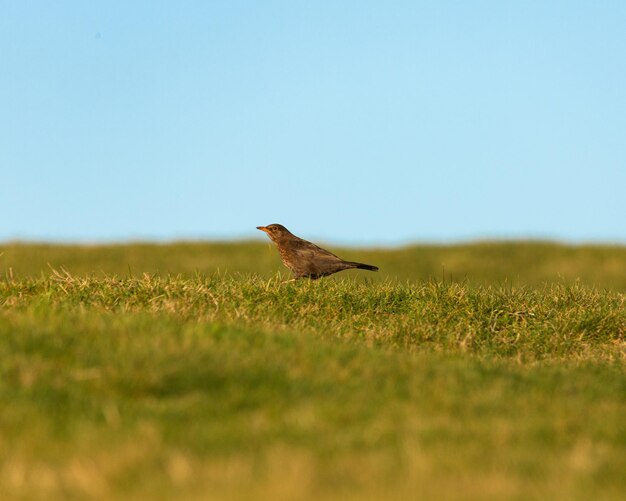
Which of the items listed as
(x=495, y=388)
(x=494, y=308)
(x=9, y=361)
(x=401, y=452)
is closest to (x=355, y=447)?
(x=401, y=452)

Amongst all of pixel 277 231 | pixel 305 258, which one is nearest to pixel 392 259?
pixel 277 231

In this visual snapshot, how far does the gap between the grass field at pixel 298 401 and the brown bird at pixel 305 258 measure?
120cm

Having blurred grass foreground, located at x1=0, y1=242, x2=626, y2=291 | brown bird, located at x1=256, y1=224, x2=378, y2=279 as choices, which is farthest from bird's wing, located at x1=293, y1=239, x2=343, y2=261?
blurred grass foreground, located at x1=0, y1=242, x2=626, y2=291

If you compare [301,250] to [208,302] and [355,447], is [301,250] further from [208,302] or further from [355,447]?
[355,447]

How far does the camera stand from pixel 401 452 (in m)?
5.39

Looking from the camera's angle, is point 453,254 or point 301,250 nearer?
point 301,250

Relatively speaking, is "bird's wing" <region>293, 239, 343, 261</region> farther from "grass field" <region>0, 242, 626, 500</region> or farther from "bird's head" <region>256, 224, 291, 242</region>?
"grass field" <region>0, 242, 626, 500</region>

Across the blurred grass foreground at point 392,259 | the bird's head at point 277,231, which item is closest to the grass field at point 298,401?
the bird's head at point 277,231

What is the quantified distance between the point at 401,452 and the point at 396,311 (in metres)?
6.39

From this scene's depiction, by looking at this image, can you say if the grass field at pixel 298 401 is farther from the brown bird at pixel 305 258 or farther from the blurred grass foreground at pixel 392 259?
the blurred grass foreground at pixel 392 259

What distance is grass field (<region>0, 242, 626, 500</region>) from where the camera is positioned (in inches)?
195

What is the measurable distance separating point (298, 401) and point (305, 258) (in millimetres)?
6390

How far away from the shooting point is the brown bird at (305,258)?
12.7 metres

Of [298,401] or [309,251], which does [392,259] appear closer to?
[309,251]
